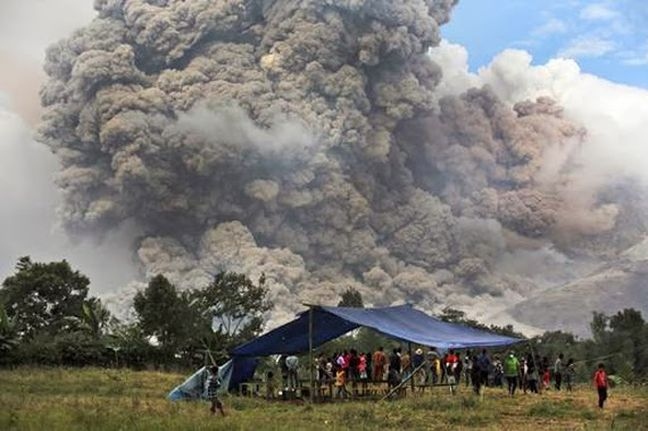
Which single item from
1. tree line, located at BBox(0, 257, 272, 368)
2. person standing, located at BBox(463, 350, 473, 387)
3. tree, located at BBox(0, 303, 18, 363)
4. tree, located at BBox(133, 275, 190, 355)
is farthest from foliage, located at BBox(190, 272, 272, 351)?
person standing, located at BBox(463, 350, 473, 387)

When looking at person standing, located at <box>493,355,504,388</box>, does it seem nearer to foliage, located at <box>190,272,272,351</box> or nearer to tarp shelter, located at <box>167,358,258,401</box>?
tarp shelter, located at <box>167,358,258,401</box>

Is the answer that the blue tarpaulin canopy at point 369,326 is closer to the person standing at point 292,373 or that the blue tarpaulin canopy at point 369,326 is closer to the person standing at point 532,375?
the person standing at point 292,373

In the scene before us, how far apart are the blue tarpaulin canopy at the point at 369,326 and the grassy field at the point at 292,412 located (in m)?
1.39

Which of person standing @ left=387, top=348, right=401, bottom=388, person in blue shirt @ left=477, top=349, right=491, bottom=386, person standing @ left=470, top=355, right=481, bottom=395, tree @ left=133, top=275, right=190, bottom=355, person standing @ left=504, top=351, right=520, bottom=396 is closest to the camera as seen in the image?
person standing @ left=470, top=355, right=481, bottom=395

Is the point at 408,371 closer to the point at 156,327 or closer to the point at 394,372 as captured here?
the point at 394,372

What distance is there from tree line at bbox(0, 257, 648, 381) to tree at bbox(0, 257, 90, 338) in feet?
0.17

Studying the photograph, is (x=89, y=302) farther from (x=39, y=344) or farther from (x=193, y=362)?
(x=39, y=344)

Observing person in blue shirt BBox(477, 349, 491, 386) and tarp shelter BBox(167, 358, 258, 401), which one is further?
person in blue shirt BBox(477, 349, 491, 386)

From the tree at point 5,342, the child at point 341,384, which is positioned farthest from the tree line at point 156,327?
the child at point 341,384

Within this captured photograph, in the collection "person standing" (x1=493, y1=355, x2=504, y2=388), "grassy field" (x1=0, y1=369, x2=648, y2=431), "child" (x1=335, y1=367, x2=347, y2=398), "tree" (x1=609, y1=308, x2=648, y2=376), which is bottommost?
"grassy field" (x1=0, y1=369, x2=648, y2=431)

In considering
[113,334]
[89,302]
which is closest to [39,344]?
[113,334]

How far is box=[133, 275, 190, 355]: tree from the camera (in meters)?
38.6

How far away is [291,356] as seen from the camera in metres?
21.3

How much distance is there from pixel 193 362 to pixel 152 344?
227cm
